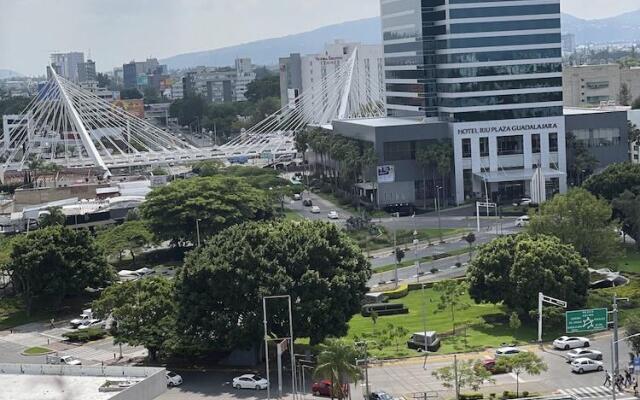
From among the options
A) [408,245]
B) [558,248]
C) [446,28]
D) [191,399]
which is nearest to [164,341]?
[191,399]

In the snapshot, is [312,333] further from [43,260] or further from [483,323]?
[43,260]

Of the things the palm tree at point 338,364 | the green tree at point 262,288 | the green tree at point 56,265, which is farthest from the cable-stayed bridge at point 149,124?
the palm tree at point 338,364

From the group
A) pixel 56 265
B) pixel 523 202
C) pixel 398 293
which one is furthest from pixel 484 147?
pixel 56 265

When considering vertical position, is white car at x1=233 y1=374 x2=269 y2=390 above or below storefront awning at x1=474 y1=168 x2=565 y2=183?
below

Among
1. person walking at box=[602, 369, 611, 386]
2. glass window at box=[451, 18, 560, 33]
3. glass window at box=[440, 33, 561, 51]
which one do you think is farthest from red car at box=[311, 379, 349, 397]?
glass window at box=[451, 18, 560, 33]

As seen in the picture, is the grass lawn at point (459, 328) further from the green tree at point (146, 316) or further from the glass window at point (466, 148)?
the glass window at point (466, 148)

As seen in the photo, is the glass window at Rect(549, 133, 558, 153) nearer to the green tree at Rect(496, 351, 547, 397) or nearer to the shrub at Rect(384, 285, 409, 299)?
the shrub at Rect(384, 285, 409, 299)

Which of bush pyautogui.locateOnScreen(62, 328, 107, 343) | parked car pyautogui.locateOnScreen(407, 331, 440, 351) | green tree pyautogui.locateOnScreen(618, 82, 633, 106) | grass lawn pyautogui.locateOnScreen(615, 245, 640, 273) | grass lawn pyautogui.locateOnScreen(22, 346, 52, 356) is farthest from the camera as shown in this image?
green tree pyautogui.locateOnScreen(618, 82, 633, 106)

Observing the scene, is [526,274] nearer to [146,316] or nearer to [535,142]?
[146,316]
